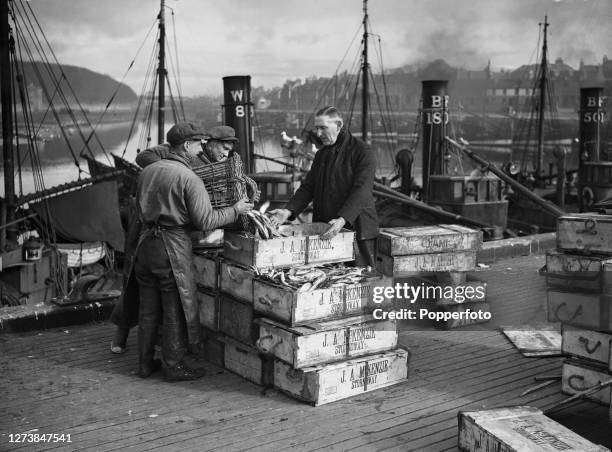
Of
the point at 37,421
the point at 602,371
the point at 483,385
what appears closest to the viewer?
the point at 37,421

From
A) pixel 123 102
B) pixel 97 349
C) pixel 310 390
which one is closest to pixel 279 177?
pixel 123 102

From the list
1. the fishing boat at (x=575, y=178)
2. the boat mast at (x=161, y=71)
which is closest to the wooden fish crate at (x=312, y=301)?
the fishing boat at (x=575, y=178)

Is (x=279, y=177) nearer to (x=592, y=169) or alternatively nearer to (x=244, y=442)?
(x=592, y=169)

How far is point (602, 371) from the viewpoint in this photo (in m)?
4.25

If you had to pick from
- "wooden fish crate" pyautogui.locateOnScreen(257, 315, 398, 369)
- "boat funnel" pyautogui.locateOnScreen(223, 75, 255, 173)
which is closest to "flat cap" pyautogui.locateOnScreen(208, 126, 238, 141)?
"wooden fish crate" pyautogui.locateOnScreen(257, 315, 398, 369)

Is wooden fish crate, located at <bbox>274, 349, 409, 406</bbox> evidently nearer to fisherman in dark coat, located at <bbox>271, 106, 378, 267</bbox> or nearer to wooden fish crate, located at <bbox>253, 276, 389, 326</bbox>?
wooden fish crate, located at <bbox>253, 276, 389, 326</bbox>

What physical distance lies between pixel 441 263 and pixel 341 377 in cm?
220

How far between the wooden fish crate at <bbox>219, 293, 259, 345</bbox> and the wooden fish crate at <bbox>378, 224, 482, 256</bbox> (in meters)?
1.77

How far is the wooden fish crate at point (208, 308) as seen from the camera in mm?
4906

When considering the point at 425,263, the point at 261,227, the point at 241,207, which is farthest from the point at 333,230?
the point at 425,263

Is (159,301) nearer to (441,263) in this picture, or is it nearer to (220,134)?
(220,134)

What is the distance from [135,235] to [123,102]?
64.0ft

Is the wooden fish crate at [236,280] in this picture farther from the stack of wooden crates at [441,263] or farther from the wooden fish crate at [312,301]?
the stack of wooden crates at [441,263]

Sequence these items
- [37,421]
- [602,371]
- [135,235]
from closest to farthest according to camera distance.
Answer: [37,421] < [602,371] < [135,235]
